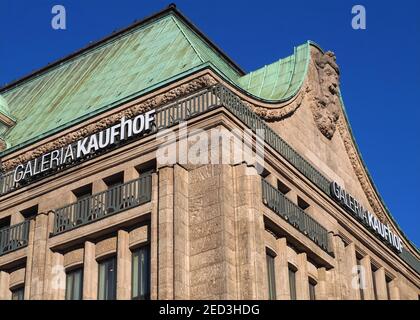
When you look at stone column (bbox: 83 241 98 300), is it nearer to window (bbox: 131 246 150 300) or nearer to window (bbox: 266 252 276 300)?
window (bbox: 131 246 150 300)

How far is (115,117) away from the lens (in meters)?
45.7

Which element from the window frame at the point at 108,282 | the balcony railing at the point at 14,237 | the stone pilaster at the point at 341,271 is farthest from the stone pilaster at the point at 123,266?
the stone pilaster at the point at 341,271

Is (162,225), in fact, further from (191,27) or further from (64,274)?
(191,27)

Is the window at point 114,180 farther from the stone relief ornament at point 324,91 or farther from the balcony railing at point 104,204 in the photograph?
the stone relief ornament at point 324,91

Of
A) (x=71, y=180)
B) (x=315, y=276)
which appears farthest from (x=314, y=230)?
(x=71, y=180)

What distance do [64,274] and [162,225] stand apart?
19.0ft

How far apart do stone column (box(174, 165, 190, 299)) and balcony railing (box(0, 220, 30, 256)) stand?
314 inches

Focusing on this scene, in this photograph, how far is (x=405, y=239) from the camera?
5466 centimetres

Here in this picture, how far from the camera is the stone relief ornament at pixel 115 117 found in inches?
1732

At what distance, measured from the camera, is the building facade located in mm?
39625

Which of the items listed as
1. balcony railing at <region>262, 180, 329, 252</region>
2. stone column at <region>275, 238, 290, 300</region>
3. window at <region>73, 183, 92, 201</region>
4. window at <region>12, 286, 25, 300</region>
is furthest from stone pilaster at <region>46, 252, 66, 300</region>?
balcony railing at <region>262, 180, 329, 252</region>

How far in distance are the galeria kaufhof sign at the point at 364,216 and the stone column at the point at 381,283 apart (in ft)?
5.04

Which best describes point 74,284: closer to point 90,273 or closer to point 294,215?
point 90,273

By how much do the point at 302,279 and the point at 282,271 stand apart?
192 centimetres
